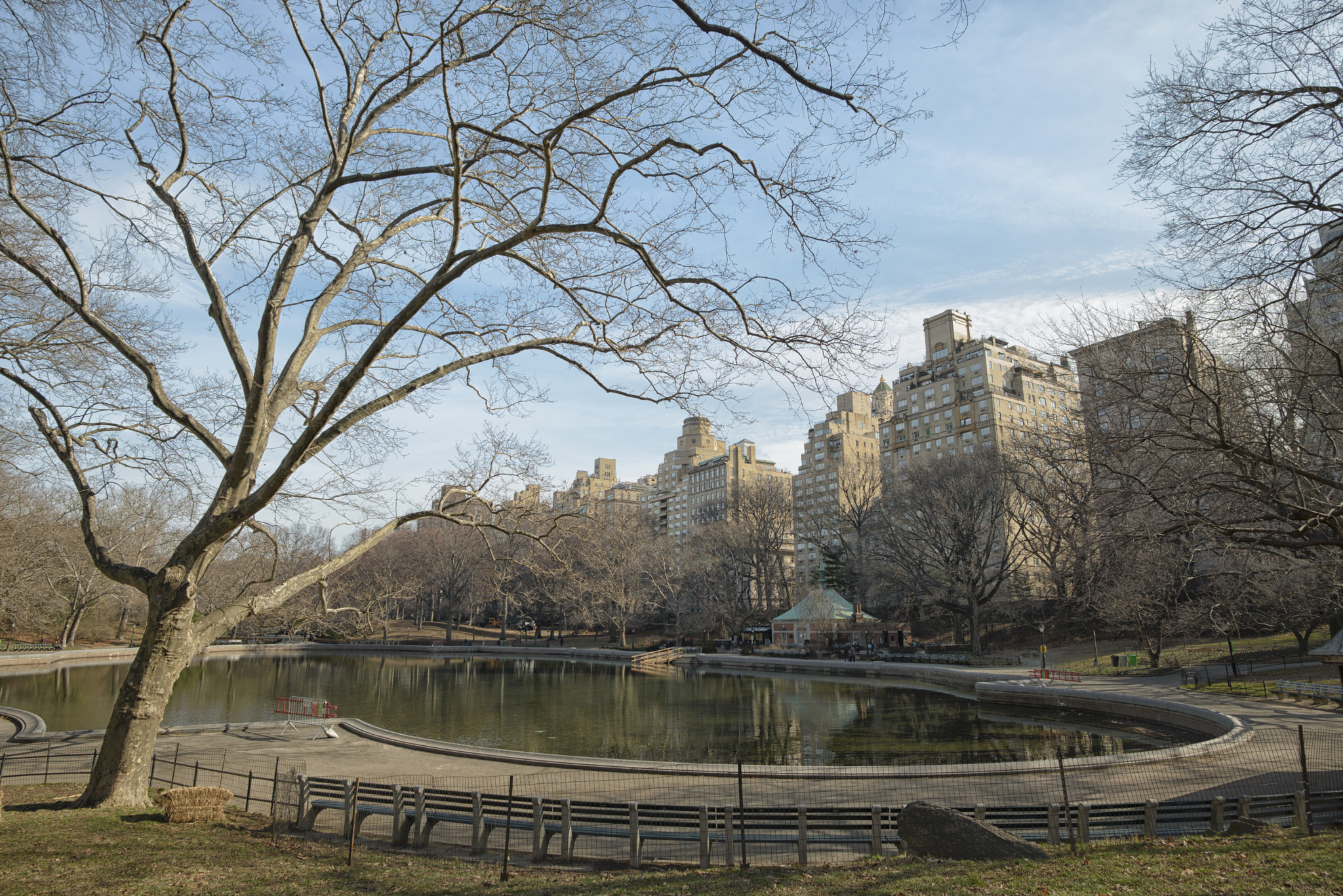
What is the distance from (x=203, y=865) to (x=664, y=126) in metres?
8.42

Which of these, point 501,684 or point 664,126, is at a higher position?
point 664,126

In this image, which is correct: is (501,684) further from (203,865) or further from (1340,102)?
(1340,102)

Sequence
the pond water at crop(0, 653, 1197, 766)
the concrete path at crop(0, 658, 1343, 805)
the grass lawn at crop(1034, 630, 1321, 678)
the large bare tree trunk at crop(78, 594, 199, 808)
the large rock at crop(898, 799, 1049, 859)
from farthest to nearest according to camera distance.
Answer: the grass lawn at crop(1034, 630, 1321, 678) → the pond water at crop(0, 653, 1197, 766) → the concrete path at crop(0, 658, 1343, 805) → the large bare tree trunk at crop(78, 594, 199, 808) → the large rock at crop(898, 799, 1049, 859)

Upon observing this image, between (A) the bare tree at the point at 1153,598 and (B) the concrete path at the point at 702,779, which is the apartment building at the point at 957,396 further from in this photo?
(B) the concrete path at the point at 702,779

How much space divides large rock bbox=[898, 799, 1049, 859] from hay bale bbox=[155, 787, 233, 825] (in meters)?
8.12

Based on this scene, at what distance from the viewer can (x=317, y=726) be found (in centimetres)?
1938

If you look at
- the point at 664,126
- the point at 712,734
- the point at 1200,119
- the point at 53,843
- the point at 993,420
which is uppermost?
the point at 993,420

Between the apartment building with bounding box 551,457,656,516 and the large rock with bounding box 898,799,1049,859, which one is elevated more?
the apartment building with bounding box 551,457,656,516

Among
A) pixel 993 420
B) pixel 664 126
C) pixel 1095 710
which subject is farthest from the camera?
pixel 993 420

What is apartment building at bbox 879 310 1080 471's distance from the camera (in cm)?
7744

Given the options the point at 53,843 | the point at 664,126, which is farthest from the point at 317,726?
the point at 664,126

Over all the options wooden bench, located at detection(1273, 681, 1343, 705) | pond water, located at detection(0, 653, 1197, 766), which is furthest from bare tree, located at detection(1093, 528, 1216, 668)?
pond water, located at detection(0, 653, 1197, 766)

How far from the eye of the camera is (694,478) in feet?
425

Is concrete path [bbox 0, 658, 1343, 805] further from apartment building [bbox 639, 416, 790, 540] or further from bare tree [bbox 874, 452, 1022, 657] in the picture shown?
apartment building [bbox 639, 416, 790, 540]
